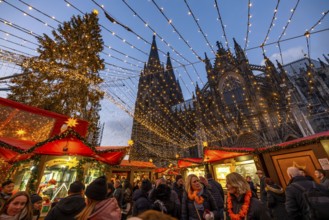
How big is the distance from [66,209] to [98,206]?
1.69ft

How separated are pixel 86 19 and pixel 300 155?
43.9ft

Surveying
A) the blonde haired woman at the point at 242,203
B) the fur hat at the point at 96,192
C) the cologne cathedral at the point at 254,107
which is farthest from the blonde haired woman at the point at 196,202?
the cologne cathedral at the point at 254,107

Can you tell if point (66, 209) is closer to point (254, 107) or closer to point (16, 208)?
point (16, 208)

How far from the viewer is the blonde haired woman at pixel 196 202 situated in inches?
88.6

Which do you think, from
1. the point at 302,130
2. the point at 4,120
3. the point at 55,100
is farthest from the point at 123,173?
the point at 302,130

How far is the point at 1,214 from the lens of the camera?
5.57 ft

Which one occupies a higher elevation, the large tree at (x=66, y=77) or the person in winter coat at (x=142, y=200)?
the large tree at (x=66, y=77)

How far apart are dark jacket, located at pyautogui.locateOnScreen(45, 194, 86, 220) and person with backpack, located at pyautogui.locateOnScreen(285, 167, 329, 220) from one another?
2.81 metres

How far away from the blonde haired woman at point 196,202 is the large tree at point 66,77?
281 inches

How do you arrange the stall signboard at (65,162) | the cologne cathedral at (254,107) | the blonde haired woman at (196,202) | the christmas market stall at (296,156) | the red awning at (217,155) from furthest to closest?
1. the cologne cathedral at (254,107)
2. the red awning at (217,155)
3. the christmas market stall at (296,156)
4. the stall signboard at (65,162)
5. the blonde haired woman at (196,202)

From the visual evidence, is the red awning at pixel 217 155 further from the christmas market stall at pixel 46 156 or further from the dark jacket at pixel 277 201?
the christmas market stall at pixel 46 156

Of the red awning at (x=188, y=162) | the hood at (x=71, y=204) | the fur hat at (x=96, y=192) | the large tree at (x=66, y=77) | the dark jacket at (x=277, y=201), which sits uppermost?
the large tree at (x=66, y=77)

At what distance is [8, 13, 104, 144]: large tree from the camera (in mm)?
7969

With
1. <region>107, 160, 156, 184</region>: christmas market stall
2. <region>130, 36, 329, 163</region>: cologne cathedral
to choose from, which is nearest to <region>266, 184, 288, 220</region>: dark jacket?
<region>107, 160, 156, 184</region>: christmas market stall
